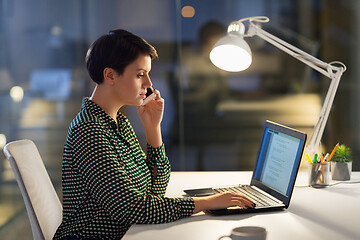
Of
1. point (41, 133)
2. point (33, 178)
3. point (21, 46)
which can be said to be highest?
point (21, 46)

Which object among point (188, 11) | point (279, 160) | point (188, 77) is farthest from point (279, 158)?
point (188, 11)

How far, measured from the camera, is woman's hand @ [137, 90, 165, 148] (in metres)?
1.83

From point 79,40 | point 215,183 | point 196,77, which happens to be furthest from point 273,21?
point 215,183

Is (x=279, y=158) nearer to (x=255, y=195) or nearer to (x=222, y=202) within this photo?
(x=255, y=195)

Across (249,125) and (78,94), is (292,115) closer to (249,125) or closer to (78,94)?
(249,125)

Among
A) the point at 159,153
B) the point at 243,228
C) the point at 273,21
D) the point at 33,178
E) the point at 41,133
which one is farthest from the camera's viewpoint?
the point at 41,133

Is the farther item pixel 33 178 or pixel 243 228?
pixel 33 178

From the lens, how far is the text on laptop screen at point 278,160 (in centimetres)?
156

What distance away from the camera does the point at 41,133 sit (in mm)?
3432

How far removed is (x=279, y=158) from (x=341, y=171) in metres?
0.43

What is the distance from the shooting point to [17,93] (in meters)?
3.39

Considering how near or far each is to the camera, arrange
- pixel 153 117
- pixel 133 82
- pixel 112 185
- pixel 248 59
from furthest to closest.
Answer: pixel 248 59 → pixel 153 117 → pixel 133 82 → pixel 112 185

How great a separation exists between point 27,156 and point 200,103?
5.78 ft

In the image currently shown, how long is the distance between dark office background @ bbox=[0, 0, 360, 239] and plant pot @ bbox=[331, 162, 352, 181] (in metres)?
1.28
